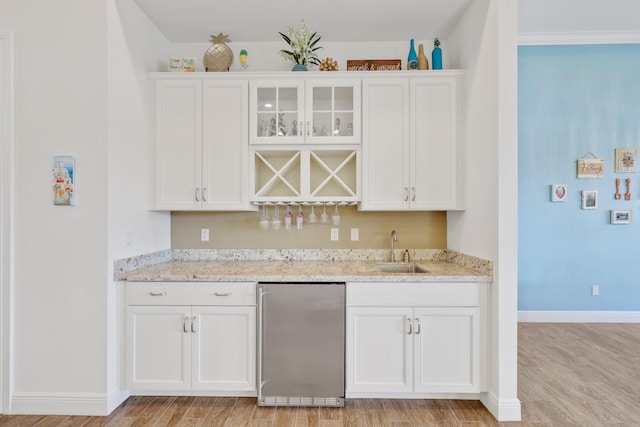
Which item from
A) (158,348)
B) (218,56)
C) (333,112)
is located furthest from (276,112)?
(158,348)

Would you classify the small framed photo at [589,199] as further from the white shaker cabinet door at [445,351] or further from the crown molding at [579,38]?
the white shaker cabinet door at [445,351]

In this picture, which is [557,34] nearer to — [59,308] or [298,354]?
[298,354]

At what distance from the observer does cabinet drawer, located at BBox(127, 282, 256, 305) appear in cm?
246

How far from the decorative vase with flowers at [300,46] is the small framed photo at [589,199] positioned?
11.0 feet

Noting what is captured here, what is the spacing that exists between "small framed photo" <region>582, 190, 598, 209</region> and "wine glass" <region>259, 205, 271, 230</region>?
3.55 meters

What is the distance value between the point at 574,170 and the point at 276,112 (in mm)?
3481

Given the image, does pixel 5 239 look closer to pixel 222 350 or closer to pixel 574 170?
pixel 222 350

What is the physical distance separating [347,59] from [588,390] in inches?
128

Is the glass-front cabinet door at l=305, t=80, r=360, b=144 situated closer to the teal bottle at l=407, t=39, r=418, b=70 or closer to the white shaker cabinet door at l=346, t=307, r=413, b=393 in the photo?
the teal bottle at l=407, t=39, r=418, b=70

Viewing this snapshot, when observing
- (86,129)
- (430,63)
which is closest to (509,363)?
(430,63)

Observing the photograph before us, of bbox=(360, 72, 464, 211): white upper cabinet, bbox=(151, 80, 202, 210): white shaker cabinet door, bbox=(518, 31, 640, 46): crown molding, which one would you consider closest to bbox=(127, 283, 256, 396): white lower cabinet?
bbox=(151, 80, 202, 210): white shaker cabinet door

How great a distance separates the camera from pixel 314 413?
2.38m

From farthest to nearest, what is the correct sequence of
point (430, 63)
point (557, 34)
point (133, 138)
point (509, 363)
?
point (557, 34) → point (430, 63) → point (133, 138) → point (509, 363)

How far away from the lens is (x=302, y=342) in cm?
243
